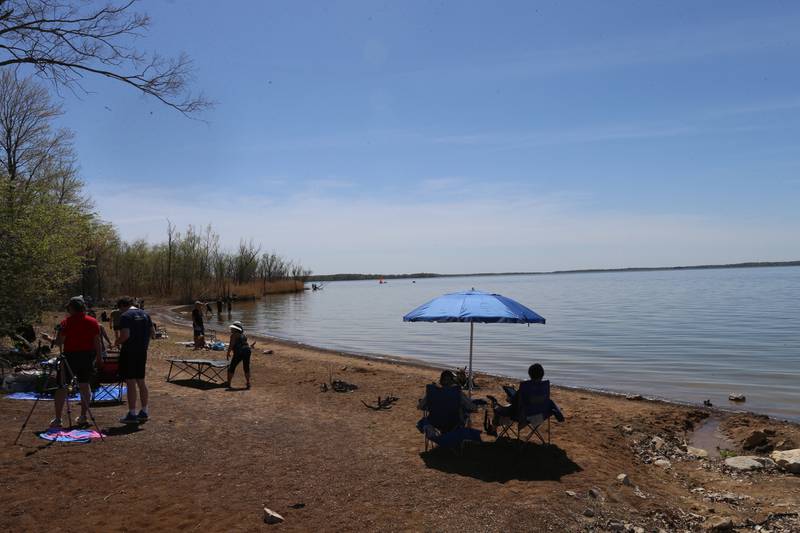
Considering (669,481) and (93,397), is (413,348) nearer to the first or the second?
(93,397)

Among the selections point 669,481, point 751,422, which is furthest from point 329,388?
point 751,422

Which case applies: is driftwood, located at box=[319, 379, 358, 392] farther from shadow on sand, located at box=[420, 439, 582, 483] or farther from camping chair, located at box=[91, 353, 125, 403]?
shadow on sand, located at box=[420, 439, 582, 483]

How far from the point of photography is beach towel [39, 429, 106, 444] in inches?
250

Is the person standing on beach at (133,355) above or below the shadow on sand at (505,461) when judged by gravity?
above

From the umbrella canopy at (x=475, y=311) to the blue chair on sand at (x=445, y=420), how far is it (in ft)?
2.97

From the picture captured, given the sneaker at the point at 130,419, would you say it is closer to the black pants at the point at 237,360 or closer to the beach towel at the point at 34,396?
the beach towel at the point at 34,396

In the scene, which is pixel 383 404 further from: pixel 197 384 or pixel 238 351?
pixel 197 384

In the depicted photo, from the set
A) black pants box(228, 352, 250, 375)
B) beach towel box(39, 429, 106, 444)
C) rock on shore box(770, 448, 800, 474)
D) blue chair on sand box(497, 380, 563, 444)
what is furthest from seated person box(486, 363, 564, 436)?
black pants box(228, 352, 250, 375)

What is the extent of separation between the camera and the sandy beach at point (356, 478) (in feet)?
15.2

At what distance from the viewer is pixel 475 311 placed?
22.9 feet

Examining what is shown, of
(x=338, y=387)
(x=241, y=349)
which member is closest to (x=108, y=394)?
(x=241, y=349)

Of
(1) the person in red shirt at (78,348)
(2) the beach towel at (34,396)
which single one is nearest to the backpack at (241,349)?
(2) the beach towel at (34,396)

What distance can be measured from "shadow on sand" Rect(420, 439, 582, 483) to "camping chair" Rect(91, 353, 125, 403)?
17.0ft

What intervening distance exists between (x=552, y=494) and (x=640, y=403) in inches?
277
